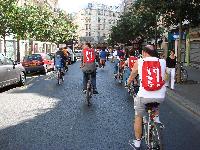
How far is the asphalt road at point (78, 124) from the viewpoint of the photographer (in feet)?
21.2

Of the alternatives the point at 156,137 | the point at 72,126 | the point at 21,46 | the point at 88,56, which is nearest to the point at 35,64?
the point at 88,56

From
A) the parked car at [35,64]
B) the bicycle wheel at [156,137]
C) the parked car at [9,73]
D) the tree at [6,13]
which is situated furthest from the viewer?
the tree at [6,13]

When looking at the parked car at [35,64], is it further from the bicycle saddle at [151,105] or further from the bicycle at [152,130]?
the bicycle saddle at [151,105]

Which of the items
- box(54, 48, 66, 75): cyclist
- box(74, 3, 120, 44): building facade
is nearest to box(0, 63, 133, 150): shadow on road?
box(54, 48, 66, 75): cyclist

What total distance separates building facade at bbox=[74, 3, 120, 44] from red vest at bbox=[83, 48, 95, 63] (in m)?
130

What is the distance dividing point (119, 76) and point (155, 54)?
13.0m

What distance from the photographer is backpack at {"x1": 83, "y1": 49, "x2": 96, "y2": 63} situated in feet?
36.1

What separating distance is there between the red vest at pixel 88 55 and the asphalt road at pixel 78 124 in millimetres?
1279

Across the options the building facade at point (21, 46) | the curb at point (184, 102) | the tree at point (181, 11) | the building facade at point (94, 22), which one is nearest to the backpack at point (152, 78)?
the curb at point (184, 102)

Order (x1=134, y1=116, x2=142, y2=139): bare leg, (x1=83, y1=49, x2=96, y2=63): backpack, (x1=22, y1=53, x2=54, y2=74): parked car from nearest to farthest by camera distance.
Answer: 1. (x1=134, y1=116, x2=142, y2=139): bare leg
2. (x1=83, y1=49, x2=96, y2=63): backpack
3. (x1=22, y1=53, x2=54, y2=74): parked car

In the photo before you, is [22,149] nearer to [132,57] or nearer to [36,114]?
[36,114]

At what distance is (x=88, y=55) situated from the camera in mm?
11031

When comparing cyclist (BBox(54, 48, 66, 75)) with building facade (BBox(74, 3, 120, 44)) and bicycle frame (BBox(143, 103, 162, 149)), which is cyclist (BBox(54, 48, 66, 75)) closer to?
bicycle frame (BBox(143, 103, 162, 149))

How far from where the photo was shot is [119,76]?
60.6 feet
